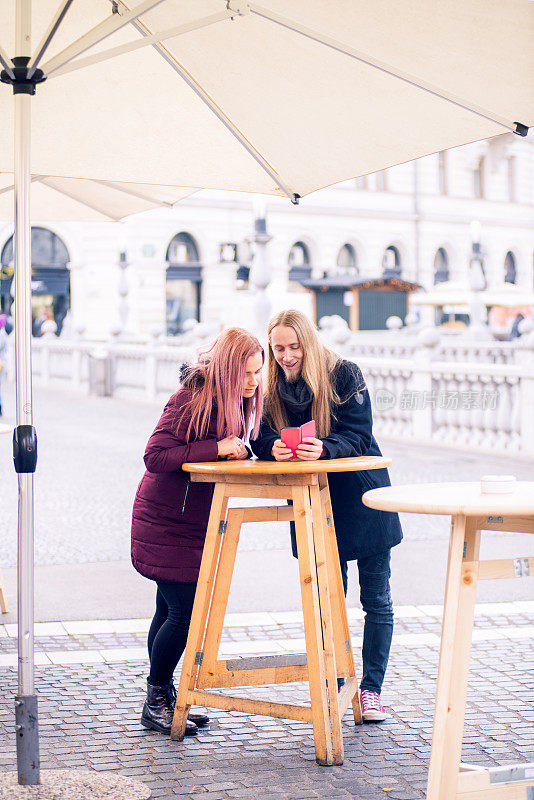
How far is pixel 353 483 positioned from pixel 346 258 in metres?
45.6

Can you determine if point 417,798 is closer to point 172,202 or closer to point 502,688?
point 502,688

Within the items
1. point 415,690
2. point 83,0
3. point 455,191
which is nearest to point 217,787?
point 415,690

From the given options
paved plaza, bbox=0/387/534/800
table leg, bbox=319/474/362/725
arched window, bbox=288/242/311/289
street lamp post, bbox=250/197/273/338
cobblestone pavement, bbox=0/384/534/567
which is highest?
arched window, bbox=288/242/311/289

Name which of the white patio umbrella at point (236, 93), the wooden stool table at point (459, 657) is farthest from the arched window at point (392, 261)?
the wooden stool table at point (459, 657)

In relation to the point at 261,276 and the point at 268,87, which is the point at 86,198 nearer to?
the point at 268,87

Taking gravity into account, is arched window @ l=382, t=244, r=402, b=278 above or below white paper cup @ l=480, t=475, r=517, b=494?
above

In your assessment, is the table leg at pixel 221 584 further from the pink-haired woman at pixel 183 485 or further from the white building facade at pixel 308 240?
the white building facade at pixel 308 240

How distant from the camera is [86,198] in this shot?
6.86 m

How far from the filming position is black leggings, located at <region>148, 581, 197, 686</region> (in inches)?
177

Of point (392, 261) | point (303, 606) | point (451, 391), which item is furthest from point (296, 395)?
point (392, 261)

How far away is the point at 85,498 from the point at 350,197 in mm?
39645

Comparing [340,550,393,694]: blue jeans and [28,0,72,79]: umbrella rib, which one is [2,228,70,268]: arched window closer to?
[340,550,393,694]: blue jeans

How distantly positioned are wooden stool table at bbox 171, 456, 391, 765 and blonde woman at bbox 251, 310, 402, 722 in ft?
0.46

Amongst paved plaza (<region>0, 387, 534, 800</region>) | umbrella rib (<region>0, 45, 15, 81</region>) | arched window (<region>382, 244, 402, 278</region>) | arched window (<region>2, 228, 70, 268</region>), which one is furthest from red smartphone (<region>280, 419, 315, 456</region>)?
arched window (<region>382, 244, 402, 278</region>)
